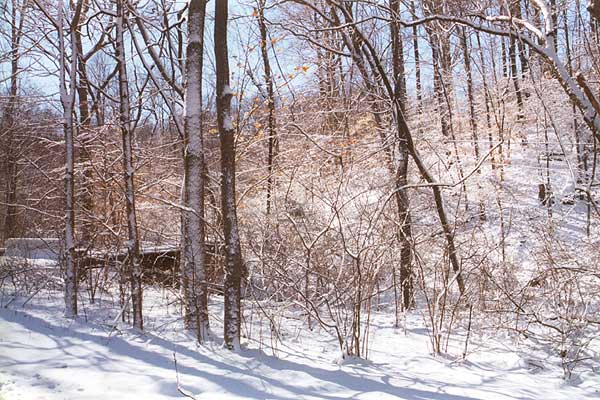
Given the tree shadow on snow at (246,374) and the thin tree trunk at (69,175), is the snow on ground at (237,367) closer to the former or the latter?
the tree shadow on snow at (246,374)

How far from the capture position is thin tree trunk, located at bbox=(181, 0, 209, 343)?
562 cm

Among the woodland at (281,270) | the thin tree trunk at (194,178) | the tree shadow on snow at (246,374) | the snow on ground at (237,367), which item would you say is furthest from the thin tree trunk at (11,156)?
the tree shadow on snow at (246,374)

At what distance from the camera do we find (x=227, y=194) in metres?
5.30

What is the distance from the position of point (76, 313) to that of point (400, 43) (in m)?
7.15

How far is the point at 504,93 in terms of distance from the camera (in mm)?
15352

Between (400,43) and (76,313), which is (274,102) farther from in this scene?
(76,313)

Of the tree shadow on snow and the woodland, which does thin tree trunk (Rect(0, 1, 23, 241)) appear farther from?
the tree shadow on snow

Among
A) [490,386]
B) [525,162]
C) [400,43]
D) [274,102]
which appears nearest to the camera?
[490,386]

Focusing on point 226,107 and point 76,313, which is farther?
point 76,313

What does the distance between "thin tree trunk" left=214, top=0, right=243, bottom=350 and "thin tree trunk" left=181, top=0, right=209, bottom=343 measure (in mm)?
376

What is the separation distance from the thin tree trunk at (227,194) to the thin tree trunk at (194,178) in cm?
38

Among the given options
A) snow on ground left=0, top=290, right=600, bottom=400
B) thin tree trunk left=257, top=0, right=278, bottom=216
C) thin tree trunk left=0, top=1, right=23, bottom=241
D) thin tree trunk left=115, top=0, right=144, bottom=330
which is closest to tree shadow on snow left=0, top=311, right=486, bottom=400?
snow on ground left=0, top=290, right=600, bottom=400

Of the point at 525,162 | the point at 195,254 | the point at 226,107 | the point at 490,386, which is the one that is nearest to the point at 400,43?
the point at 226,107

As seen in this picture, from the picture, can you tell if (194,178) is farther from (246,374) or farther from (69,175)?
(246,374)
